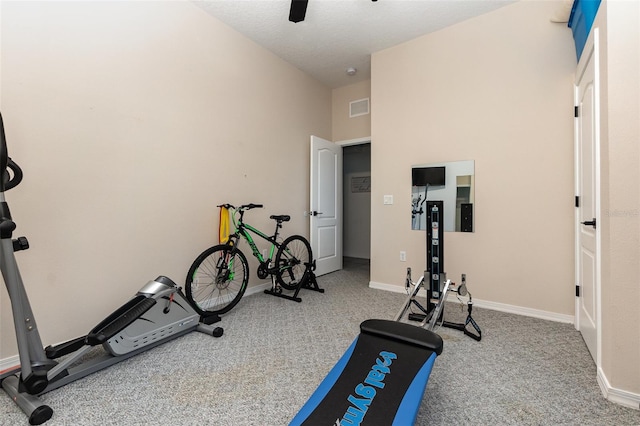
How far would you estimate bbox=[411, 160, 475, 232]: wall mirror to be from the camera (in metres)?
3.06

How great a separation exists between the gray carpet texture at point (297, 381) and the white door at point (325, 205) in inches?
67.3

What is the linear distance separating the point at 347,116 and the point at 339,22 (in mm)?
1674

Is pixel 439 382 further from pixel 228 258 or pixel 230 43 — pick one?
pixel 230 43

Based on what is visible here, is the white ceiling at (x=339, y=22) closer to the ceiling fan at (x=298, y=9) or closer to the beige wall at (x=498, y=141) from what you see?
the beige wall at (x=498, y=141)

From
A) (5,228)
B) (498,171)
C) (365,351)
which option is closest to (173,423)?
(365,351)

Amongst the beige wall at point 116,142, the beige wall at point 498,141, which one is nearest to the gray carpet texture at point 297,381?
the beige wall at point 498,141

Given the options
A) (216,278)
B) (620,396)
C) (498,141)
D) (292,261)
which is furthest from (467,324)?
(216,278)

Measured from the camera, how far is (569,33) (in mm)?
2566

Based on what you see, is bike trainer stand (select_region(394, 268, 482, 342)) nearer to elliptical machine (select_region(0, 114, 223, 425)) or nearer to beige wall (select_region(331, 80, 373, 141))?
elliptical machine (select_region(0, 114, 223, 425))

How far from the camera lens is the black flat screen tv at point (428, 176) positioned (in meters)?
3.20

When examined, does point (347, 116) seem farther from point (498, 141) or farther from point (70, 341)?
point (70, 341)

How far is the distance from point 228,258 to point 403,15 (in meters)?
3.18

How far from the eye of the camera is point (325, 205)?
4.29m

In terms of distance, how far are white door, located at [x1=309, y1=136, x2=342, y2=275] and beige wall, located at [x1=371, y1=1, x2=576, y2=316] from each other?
105 cm
